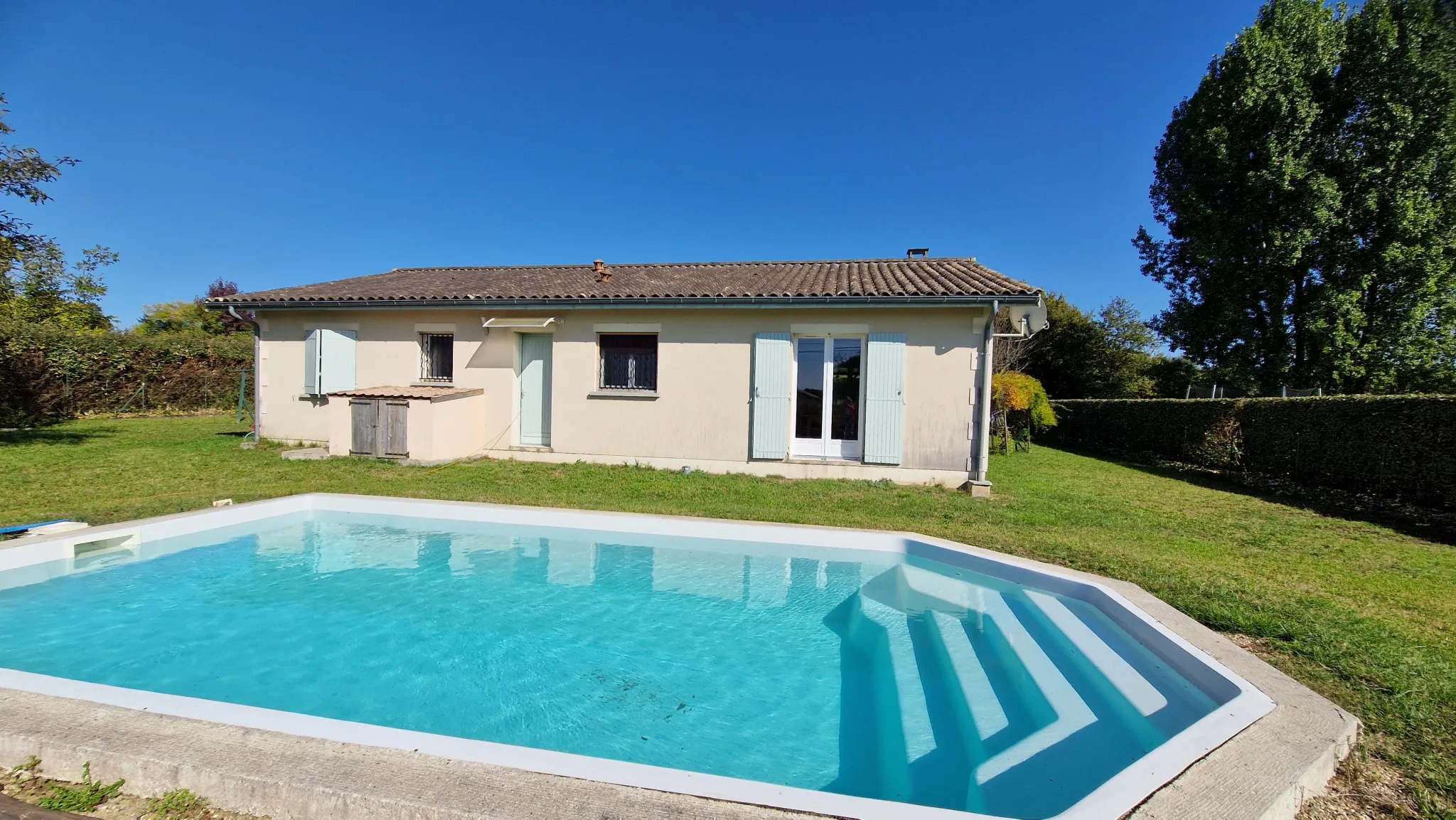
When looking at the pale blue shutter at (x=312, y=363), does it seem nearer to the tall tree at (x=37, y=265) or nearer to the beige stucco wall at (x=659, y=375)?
the beige stucco wall at (x=659, y=375)

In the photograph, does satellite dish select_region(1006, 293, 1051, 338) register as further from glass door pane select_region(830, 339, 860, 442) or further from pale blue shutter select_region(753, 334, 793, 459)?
pale blue shutter select_region(753, 334, 793, 459)

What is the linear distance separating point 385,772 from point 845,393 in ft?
31.1

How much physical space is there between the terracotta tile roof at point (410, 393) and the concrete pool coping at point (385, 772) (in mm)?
8870

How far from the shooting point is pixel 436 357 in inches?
492

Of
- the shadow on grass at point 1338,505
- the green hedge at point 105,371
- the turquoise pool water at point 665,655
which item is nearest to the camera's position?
the turquoise pool water at point 665,655

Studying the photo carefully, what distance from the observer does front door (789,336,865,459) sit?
10.7 metres

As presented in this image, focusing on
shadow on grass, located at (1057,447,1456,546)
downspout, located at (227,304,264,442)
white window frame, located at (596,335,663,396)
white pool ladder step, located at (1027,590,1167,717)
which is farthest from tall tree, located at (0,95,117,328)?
shadow on grass, located at (1057,447,1456,546)

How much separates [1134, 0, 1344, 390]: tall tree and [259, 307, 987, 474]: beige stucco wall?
13.3 meters

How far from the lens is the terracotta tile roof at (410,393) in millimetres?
10969

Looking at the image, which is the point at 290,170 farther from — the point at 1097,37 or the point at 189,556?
the point at 1097,37

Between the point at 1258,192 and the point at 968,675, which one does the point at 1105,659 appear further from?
the point at 1258,192

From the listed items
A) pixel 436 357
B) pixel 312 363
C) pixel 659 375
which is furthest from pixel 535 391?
pixel 312 363

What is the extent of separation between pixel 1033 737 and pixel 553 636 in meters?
3.38

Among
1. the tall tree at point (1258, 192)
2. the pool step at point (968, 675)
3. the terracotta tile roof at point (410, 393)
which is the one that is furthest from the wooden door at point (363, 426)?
the tall tree at point (1258, 192)
